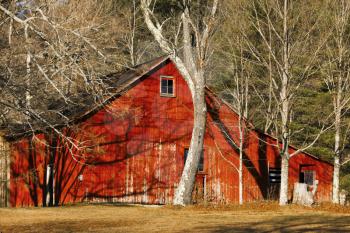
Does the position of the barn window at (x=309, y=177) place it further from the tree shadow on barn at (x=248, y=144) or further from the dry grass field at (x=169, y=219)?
the dry grass field at (x=169, y=219)

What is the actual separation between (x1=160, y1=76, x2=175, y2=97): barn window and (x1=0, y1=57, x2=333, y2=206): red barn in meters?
0.05

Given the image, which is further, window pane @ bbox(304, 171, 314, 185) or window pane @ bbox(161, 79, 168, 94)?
window pane @ bbox(304, 171, 314, 185)

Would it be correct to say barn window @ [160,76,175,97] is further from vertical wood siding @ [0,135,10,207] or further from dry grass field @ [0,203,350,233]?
vertical wood siding @ [0,135,10,207]

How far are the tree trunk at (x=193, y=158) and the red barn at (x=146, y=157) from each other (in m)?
3.07

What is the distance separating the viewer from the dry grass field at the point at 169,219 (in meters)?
16.9

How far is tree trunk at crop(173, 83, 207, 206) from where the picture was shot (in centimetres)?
2638

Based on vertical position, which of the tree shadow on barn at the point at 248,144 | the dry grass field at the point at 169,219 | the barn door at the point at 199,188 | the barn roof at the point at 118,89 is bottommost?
the dry grass field at the point at 169,219

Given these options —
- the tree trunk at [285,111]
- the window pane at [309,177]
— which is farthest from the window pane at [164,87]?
the window pane at [309,177]

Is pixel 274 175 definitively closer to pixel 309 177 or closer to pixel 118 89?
pixel 309 177

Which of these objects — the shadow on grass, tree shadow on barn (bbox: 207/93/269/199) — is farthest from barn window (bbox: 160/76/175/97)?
the shadow on grass

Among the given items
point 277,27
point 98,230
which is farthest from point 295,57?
point 98,230

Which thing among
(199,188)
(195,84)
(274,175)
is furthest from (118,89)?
(274,175)

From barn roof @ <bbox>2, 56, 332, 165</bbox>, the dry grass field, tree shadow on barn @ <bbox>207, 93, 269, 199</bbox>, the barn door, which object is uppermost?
barn roof @ <bbox>2, 56, 332, 165</bbox>

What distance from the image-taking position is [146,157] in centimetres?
2944
